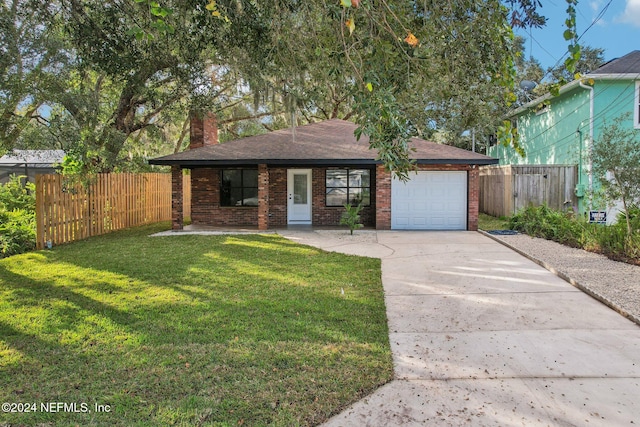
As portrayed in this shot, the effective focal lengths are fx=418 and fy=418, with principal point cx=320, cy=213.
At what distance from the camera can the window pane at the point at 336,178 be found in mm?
14109

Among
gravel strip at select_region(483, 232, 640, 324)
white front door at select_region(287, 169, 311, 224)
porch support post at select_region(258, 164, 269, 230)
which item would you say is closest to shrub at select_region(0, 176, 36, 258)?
porch support post at select_region(258, 164, 269, 230)

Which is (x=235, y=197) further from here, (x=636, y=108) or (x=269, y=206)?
(x=636, y=108)

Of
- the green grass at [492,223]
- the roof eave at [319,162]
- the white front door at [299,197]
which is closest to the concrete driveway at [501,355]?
the roof eave at [319,162]

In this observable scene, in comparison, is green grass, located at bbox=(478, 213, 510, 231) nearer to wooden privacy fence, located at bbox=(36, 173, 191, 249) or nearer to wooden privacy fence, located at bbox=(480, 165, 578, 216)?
wooden privacy fence, located at bbox=(480, 165, 578, 216)

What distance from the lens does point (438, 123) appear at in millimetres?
17703

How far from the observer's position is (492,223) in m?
14.3

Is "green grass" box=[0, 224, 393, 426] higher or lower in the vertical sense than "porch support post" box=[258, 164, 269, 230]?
lower

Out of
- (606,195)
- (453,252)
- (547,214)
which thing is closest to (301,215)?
(453,252)

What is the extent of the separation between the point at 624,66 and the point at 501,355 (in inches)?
565

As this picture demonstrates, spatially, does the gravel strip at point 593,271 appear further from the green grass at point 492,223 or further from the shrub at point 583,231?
the green grass at point 492,223

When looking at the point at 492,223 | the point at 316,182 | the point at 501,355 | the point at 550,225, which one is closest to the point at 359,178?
the point at 316,182

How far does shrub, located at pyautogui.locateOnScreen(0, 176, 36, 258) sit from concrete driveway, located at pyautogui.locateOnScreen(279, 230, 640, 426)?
8121 millimetres

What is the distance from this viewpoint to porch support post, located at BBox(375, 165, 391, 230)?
12898 millimetres

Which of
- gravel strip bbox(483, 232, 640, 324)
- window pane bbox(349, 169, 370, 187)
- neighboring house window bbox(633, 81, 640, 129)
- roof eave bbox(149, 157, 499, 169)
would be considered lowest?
gravel strip bbox(483, 232, 640, 324)
